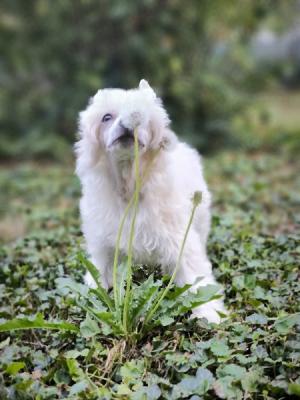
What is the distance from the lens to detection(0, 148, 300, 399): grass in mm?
2576

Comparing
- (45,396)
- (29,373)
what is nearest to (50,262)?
(29,373)

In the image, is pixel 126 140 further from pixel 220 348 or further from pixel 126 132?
pixel 220 348

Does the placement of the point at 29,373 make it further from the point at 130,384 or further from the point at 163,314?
the point at 163,314


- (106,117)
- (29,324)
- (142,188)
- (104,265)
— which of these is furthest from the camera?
(104,265)

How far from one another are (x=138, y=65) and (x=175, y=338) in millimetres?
7129

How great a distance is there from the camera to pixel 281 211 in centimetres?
569

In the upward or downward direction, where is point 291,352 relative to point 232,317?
downward

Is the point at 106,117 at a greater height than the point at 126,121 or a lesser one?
greater

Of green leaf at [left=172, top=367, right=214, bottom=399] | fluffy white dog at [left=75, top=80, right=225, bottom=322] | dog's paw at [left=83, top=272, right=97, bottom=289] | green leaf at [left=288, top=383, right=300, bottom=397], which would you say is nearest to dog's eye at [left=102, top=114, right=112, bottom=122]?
fluffy white dog at [left=75, top=80, right=225, bottom=322]

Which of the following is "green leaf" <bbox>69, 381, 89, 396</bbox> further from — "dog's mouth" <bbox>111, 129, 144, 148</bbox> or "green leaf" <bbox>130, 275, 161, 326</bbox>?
"dog's mouth" <bbox>111, 129, 144, 148</bbox>

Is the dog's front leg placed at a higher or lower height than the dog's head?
lower

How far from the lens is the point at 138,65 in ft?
31.1

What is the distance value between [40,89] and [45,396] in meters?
8.18

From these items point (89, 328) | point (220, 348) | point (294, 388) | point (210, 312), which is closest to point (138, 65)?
point (210, 312)
